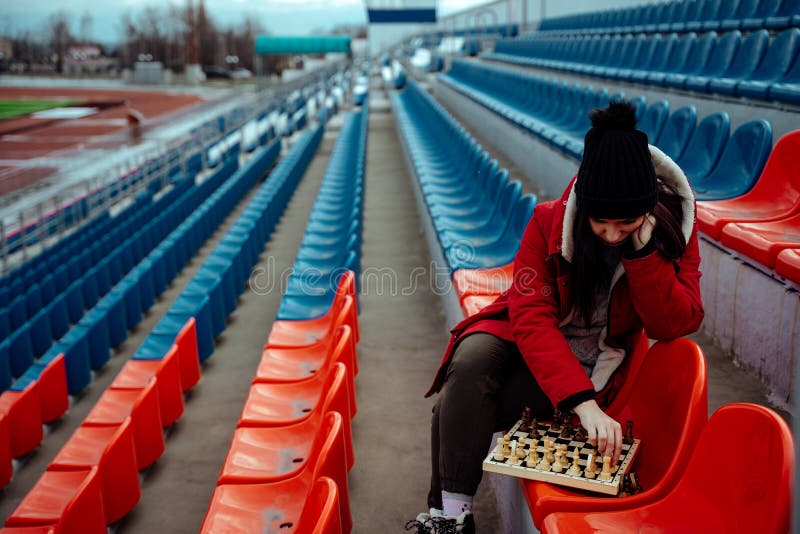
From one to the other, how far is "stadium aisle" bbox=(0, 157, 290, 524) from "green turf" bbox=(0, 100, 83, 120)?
65.1ft

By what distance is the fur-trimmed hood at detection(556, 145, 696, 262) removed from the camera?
1185mm

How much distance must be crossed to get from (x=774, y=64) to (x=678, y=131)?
2.46 feet

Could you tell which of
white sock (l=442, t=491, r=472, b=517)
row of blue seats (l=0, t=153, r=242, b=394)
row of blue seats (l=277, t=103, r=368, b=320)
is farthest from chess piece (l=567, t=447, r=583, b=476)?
Result: row of blue seats (l=0, t=153, r=242, b=394)

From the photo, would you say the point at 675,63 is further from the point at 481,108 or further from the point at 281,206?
the point at 281,206

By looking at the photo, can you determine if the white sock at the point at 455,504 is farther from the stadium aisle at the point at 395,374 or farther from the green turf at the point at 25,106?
the green turf at the point at 25,106

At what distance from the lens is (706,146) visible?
103 inches

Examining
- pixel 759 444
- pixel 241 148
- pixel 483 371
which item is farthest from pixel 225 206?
pixel 759 444

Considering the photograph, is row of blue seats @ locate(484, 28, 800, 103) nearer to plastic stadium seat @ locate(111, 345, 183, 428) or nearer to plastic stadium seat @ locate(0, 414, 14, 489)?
plastic stadium seat @ locate(111, 345, 183, 428)

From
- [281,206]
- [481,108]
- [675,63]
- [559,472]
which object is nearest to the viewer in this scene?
[559,472]

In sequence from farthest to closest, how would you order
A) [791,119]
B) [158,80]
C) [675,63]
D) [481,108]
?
[158,80] < [481,108] < [675,63] < [791,119]

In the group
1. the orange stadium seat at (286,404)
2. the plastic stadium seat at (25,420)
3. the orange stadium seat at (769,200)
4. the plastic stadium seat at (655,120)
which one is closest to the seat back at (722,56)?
the plastic stadium seat at (655,120)

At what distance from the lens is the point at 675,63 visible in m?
4.15

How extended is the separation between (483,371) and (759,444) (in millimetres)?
487

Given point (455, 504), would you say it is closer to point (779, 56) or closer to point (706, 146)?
point (706, 146)
